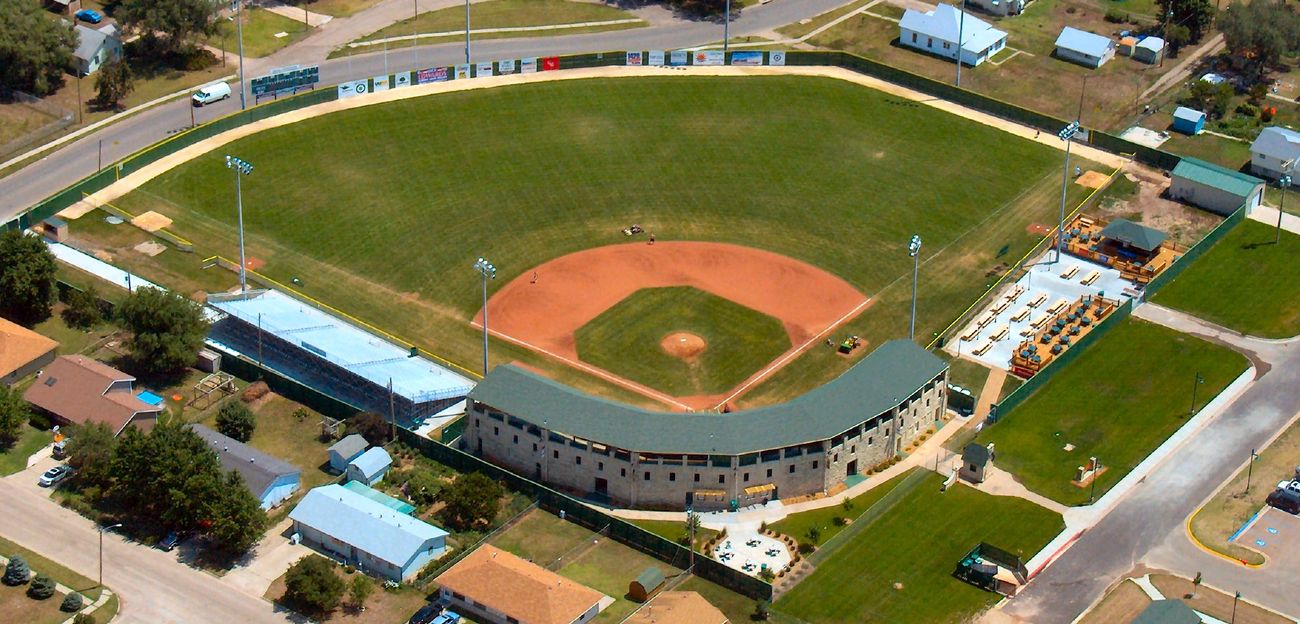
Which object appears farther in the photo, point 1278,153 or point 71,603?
point 1278,153

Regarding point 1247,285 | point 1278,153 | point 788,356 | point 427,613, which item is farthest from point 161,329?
point 1278,153

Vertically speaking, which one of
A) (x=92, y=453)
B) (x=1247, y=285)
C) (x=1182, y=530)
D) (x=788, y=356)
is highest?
(x=1247, y=285)

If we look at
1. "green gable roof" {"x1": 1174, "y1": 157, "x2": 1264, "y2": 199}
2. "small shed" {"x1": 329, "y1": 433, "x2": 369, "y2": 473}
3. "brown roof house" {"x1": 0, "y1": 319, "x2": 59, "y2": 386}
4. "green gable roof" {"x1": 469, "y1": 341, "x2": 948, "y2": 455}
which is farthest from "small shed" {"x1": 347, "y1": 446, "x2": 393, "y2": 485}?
"green gable roof" {"x1": 1174, "y1": 157, "x2": 1264, "y2": 199}

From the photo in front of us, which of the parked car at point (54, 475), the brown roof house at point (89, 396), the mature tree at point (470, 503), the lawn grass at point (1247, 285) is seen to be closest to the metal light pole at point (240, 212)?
the brown roof house at point (89, 396)

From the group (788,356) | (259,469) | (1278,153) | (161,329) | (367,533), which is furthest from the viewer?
(1278,153)

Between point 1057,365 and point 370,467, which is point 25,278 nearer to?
point 370,467

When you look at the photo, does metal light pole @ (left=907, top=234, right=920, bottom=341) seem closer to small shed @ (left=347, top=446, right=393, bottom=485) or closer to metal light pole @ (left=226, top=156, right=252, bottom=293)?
small shed @ (left=347, top=446, right=393, bottom=485)

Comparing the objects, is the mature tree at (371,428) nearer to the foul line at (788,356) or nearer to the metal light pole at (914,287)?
the foul line at (788,356)
